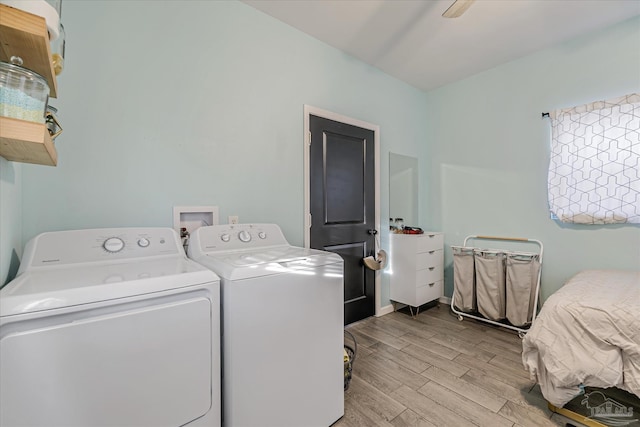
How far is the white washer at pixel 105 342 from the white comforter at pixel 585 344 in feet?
5.47

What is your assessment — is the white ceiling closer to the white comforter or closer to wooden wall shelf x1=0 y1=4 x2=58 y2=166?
wooden wall shelf x1=0 y1=4 x2=58 y2=166

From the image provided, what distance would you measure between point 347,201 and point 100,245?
1.94m

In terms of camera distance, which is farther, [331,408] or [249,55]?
[249,55]

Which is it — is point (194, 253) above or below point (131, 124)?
below

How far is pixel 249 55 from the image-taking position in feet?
6.75

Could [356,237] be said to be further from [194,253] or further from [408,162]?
[194,253]

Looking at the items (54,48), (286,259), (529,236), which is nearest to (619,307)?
(529,236)

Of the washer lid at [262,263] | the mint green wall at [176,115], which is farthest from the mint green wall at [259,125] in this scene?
the washer lid at [262,263]

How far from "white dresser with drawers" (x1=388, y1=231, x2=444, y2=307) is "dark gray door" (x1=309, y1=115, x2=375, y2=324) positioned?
299mm

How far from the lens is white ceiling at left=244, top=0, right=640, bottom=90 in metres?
2.07

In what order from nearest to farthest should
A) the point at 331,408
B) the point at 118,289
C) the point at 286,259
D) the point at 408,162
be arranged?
the point at 118,289, the point at 286,259, the point at 331,408, the point at 408,162

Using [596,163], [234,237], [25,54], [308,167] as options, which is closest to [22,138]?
[25,54]

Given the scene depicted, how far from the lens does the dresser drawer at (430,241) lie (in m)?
2.96

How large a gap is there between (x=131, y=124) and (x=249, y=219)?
0.90 m
